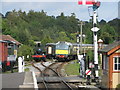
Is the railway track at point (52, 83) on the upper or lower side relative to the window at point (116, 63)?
lower

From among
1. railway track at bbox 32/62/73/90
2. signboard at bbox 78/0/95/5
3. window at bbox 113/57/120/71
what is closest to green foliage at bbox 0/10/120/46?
railway track at bbox 32/62/73/90

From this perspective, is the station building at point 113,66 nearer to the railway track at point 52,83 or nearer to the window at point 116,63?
the window at point 116,63

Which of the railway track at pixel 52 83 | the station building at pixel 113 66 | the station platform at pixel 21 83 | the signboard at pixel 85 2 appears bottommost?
the railway track at pixel 52 83

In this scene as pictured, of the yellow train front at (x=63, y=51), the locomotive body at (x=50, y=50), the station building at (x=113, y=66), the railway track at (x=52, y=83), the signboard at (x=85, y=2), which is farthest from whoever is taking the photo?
the locomotive body at (x=50, y=50)

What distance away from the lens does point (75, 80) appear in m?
21.9

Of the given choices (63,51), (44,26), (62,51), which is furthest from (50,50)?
(44,26)

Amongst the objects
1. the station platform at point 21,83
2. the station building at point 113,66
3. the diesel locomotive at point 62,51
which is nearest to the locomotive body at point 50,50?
the diesel locomotive at point 62,51

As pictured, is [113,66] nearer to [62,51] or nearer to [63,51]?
[63,51]

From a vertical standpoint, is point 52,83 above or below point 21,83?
below

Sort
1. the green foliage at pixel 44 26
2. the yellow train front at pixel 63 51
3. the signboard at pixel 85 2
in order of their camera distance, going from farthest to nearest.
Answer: the green foliage at pixel 44 26 → the yellow train front at pixel 63 51 → the signboard at pixel 85 2

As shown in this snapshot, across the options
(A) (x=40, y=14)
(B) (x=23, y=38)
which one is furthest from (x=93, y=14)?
(A) (x=40, y=14)

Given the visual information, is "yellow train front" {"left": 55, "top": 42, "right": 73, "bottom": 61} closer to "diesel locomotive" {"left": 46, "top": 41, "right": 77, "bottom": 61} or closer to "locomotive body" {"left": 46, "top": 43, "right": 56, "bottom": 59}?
"diesel locomotive" {"left": 46, "top": 41, "right": 77, "bottom": 61}

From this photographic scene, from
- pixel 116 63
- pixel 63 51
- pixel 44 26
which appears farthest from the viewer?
pixel 44 26

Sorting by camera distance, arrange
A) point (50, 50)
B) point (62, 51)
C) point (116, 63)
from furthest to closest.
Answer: point (50, 50), point (62, 51), point (116, 63)
